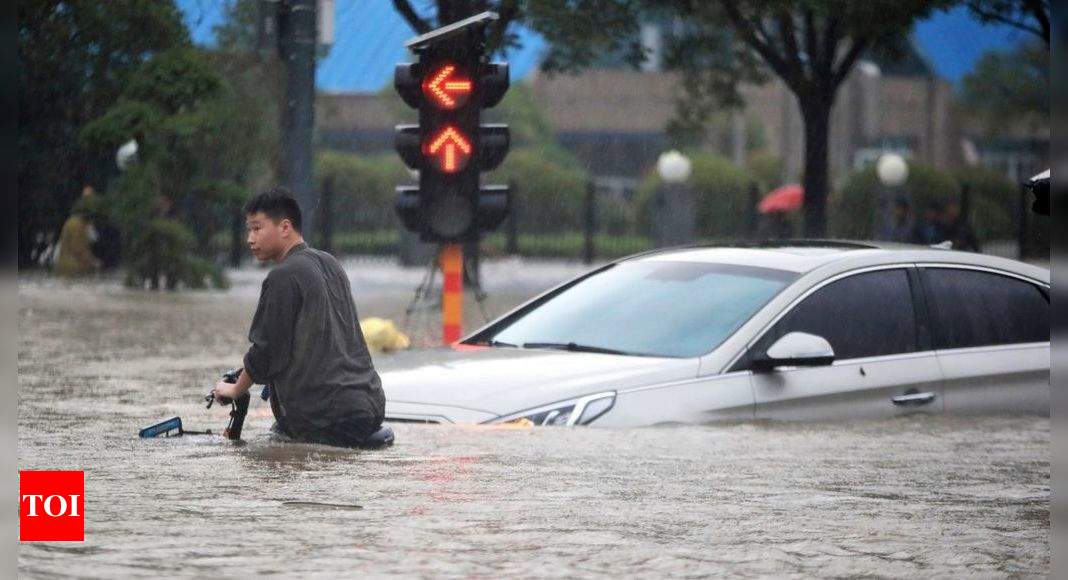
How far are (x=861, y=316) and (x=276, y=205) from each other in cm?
320

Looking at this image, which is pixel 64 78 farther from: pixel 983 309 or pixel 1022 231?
pixel 1022 231

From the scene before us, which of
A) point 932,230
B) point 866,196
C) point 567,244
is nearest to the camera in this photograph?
point 932,230

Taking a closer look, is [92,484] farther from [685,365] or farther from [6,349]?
[685,365]

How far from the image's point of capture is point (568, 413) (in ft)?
30.6

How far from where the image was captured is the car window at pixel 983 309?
1048cm

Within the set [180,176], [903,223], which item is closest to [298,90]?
[180,176]

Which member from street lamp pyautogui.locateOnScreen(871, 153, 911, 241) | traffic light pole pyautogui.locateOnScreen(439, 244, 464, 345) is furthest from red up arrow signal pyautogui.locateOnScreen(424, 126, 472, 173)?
street lamp pyautogui.locateOnScreen(871, 153, 911, 241)

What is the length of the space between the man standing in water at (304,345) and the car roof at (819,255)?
2.60 m

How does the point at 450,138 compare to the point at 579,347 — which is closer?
the point at 579,347

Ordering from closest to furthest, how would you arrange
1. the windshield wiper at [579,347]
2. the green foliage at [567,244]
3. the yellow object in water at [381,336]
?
1. the windshield wiper at [579,347]
2. the yellow object in water at [381,336]
3. the green foliage at [567,244]

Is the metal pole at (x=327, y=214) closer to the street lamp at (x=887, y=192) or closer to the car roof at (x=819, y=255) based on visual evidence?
the street lamp at (x=887, y=192)

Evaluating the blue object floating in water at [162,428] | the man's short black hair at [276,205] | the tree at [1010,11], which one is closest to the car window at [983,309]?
the man's short black hair at [276,205]

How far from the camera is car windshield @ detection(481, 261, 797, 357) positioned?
997 centimetres

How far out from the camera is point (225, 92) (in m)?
24.7
